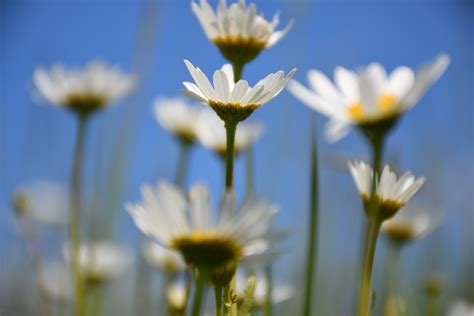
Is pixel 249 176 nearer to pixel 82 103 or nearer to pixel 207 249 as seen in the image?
pixel 207 249

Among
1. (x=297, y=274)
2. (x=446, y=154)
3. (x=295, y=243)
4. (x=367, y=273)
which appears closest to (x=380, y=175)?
(x=367, y=273)

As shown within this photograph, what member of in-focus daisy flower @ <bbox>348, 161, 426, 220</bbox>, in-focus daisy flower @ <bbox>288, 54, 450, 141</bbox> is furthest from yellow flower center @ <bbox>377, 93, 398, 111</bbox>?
in-focus daisy flower @ <bbox>348, 161, 426, 220</bbox>

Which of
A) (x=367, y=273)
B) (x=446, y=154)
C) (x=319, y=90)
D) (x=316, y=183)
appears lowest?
(x=367, y=273)

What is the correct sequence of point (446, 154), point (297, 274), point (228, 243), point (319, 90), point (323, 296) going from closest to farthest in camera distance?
point (228, 243) < point (319, 90) < point (297, 274) < point (323, 296) < point (446, 154)

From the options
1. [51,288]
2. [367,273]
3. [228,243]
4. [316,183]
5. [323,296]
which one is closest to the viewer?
[228,243]

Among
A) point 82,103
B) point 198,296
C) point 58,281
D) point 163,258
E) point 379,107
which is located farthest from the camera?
point 58,281

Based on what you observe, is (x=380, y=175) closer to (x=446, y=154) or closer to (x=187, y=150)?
(x=187, y=150)

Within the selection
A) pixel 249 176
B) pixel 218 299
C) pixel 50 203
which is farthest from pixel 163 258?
pixel 50 203
